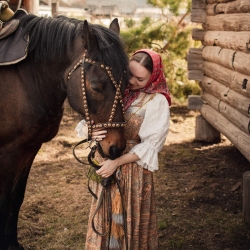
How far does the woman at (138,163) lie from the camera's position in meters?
2.54

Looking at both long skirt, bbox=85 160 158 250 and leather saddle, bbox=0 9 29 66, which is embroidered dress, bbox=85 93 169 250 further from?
leather saddle, bbox=0 9 29 66

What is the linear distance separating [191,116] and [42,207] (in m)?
4.68

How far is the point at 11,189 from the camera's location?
312 cm

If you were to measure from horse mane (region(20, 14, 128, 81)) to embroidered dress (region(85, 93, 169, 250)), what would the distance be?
35 cm

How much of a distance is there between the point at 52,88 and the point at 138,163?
0.84 metres

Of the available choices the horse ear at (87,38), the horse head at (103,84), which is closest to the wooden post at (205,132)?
the horse head at (103,84)

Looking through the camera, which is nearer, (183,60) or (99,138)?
(99,138)

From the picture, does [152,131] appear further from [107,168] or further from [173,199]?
[173,199]

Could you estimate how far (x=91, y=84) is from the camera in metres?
2.39

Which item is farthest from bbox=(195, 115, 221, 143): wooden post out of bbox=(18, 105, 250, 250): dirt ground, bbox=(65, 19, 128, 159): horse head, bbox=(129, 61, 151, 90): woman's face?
bbox=(65, 19, 128, 159): horse head

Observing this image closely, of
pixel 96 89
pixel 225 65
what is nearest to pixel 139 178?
pixel 96 89

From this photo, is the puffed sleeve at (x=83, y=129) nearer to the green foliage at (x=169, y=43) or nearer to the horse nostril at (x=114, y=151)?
the horse nostril at (x=114, y=151)

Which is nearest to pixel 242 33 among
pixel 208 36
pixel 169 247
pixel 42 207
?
pixel 208 36

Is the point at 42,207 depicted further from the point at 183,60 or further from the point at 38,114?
the point at 183,60
